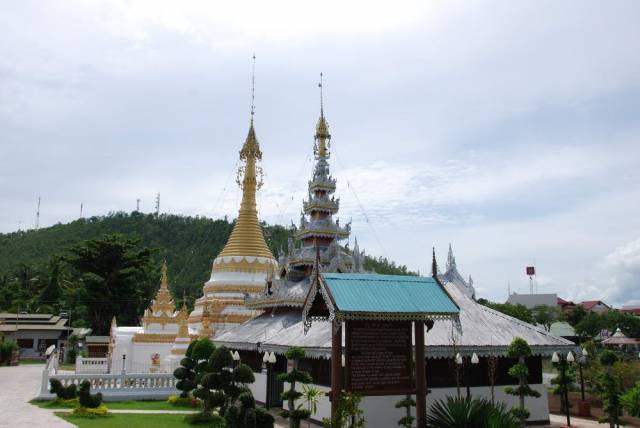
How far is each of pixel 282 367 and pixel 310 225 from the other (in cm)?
1086

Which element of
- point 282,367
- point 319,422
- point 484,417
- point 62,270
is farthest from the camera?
point 62,270

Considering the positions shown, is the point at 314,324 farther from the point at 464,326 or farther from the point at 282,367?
the point at 464,326

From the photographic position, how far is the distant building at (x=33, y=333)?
5777cm

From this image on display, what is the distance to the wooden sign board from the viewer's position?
1380 centimetres

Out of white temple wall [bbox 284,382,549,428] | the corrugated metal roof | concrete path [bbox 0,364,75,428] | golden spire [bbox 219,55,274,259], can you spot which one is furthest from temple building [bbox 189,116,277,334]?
white temple wall [bbox 284,382,549,428]

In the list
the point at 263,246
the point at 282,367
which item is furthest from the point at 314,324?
the point at 263,246

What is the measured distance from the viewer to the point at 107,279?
209 ft

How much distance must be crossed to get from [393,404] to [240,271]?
26.3 m

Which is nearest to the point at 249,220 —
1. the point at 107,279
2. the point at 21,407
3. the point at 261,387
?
the point at 261,387

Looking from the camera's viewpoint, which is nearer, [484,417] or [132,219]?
[484,417]

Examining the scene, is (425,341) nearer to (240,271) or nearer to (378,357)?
(378,357)

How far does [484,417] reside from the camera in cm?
1312

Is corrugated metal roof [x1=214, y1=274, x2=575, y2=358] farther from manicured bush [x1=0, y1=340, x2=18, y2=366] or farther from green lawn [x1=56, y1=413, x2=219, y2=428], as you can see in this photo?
manicured bush [x1=0, y1=340, x2=18, y2=366]

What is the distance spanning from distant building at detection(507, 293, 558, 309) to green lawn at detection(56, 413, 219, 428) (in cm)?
10565
